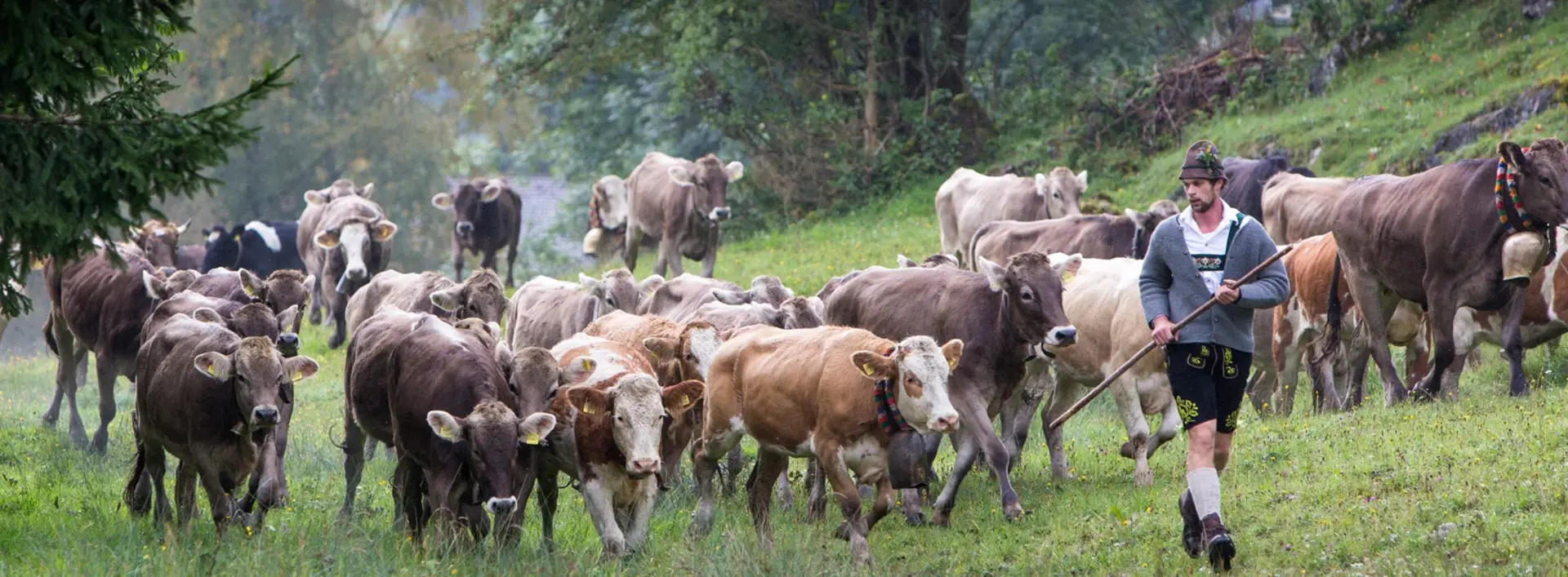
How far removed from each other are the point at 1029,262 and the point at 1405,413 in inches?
124

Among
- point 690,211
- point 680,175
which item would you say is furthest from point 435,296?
point 680,175

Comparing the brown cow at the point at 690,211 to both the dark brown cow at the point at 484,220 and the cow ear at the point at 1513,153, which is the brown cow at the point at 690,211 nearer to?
the dark brown cow at the point at 484,220

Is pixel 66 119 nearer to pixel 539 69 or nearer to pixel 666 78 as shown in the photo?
pixel 539 69

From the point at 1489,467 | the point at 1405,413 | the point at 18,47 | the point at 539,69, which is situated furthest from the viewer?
the point at 539,69

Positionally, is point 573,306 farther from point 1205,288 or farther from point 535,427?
point 1205,288

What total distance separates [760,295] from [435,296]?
9.38ft

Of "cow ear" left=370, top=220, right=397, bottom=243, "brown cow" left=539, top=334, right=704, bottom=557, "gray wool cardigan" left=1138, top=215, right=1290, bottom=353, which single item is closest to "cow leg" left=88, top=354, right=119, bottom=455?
"brown cow" left=539, top=334, right=704, bottom=557

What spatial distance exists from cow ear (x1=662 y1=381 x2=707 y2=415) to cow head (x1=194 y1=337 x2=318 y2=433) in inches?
93.6

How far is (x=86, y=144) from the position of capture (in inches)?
306

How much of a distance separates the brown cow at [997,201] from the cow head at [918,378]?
10395mm

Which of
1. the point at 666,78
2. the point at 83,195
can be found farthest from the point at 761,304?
the point at 666,78

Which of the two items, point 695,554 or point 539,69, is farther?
point 539,69

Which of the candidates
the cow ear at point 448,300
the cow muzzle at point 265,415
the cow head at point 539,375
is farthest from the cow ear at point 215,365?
the cow ear at point 448,300

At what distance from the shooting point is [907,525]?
10.8m
